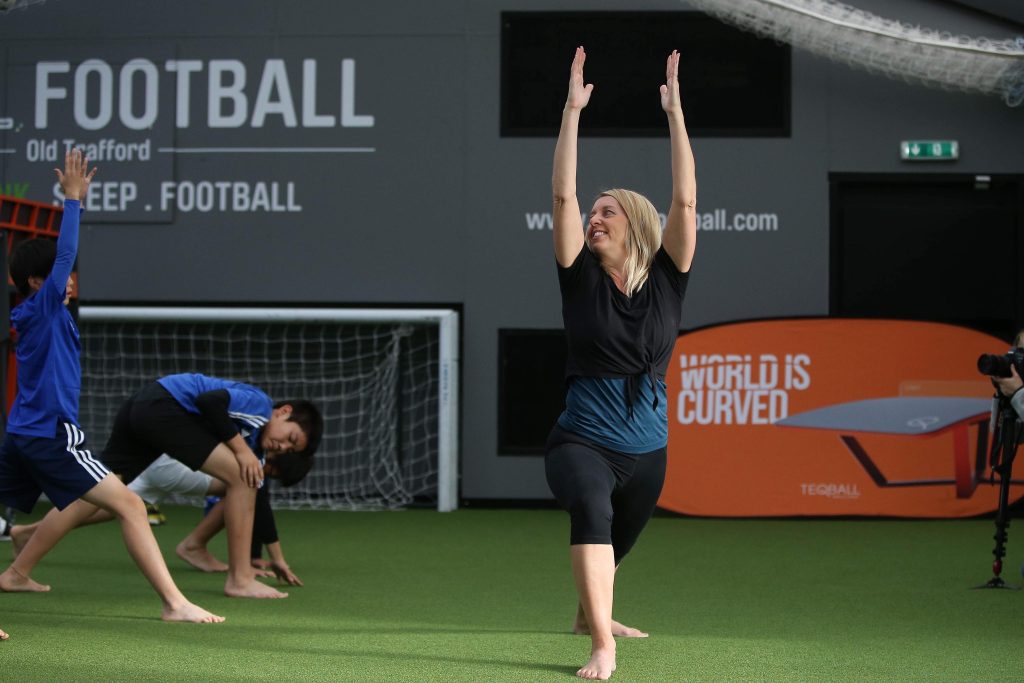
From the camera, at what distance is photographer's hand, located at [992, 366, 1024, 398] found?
20.5ft

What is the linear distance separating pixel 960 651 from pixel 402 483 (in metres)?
6.46

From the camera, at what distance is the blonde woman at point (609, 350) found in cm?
419

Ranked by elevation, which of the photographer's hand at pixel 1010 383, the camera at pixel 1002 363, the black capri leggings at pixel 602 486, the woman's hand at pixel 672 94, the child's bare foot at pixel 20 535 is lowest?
the child's bare foot at pixel 20 535

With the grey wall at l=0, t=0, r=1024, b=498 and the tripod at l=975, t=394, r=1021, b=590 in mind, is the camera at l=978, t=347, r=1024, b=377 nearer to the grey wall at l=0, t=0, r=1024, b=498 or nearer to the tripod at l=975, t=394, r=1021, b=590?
the tripod at l=975, t=394, r=1021, b=590

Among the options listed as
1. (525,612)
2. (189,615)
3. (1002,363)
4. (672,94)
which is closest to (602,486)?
(672,94)

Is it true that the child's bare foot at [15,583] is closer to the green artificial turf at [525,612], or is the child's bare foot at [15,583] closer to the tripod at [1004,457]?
the green artificial turf at [525,612]

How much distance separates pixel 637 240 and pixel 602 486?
83 centimetres

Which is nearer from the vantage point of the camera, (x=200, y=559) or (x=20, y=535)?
(x=20, y=535)

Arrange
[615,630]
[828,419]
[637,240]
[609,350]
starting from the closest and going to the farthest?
[609,350] → [637,240] → [615,630] → [828,419]

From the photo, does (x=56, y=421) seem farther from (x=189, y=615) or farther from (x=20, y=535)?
(x=20, y=535)

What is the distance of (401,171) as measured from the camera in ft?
35.6

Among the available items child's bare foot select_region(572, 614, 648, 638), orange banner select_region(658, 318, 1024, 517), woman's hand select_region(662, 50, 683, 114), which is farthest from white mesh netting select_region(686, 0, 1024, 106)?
child's bare foot select_region(572, 614, 648, 638)

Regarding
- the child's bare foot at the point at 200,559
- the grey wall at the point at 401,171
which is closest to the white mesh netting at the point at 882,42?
the grey wall at the point at 401,171

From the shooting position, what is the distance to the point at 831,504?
9.88 metres
